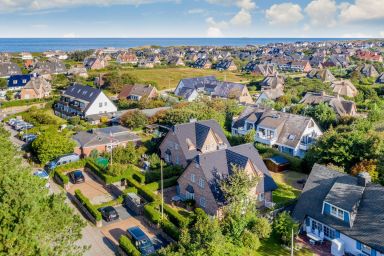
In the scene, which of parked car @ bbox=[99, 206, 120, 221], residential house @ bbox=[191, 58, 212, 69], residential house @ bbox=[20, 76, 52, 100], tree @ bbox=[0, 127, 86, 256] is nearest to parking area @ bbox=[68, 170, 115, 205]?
parked car @ bbox=[99, 206, 120, 221]

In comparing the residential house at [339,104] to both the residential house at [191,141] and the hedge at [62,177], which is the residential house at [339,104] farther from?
the hedge at [62,177]

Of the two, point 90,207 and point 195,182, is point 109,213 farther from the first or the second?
point 195,182

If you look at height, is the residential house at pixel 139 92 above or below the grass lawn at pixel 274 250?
above

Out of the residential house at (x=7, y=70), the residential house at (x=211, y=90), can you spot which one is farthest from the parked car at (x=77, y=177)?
the residential house at (x=7, y=70)

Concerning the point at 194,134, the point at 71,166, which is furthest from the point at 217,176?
the point at 71,166

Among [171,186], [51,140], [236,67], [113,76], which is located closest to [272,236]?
[171,186]
